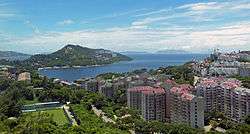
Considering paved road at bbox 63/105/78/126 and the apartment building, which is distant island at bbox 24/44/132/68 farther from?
the apartment building

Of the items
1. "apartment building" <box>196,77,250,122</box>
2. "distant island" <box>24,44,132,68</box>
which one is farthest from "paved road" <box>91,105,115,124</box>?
"distant island" <box>24,44,132,68</box>

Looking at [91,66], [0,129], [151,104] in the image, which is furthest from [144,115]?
[91,66]

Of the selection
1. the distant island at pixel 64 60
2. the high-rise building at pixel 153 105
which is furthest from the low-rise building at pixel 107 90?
the distant island at pixel 64 60

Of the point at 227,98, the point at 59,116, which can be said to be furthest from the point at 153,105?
the point at 59,116

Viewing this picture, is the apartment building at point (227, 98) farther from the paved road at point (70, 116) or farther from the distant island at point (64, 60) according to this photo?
the distant island at point (64, 60)

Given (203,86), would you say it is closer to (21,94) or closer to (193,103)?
(193,103)

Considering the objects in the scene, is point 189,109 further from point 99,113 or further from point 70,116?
point 70,116

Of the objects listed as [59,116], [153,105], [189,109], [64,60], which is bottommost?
[59,116]

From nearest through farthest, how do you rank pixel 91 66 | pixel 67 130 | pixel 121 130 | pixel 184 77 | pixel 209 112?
pixel 67 130 → pixel 121 130 → pixel 209 112 → pixel 184 77 → pixel 91 66

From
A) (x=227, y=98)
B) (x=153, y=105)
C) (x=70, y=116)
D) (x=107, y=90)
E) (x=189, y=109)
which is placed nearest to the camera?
(x=189, y=109)

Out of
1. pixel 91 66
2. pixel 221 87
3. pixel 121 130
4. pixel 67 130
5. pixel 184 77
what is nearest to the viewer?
pixel 67 130

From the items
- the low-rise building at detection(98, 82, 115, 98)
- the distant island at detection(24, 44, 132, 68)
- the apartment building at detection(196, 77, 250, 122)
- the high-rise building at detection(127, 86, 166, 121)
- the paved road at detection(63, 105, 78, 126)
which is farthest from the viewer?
the distant island at detection(24, 44, 132, 68)
